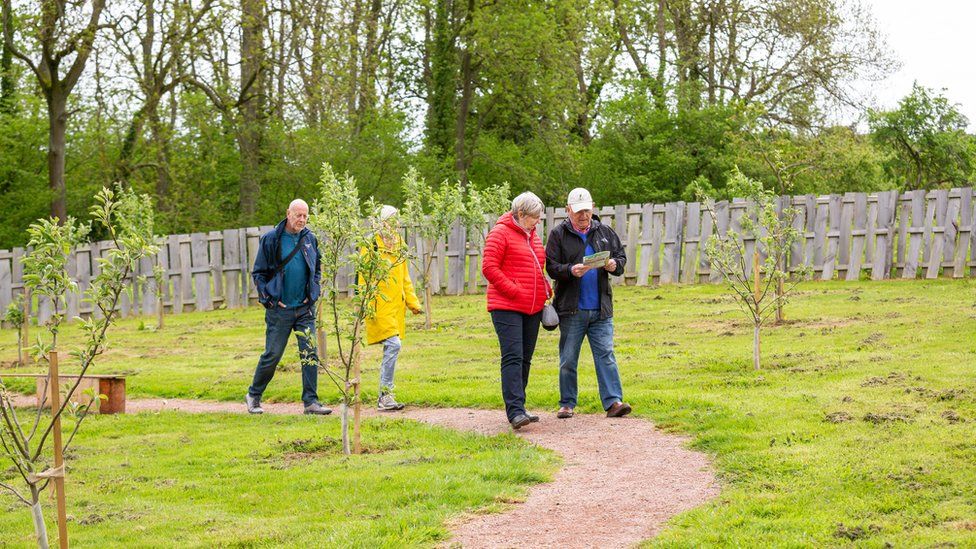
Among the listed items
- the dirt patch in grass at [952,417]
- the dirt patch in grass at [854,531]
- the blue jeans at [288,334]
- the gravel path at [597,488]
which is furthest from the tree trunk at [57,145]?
the dirt patch in grass at [854,531]

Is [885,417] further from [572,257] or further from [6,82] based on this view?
[6,82]

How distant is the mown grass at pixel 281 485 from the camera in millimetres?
6746

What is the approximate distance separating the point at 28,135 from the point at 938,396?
27079 millimetres

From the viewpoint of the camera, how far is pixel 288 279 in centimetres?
1117

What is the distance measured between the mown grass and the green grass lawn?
430 mm

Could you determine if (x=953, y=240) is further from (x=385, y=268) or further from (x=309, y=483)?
(x=309, y=483)

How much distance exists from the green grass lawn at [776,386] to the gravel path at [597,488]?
9.3 inches

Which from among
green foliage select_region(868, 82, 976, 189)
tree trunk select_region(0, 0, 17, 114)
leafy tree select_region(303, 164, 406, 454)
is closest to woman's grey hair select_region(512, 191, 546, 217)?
leafy tree select_region(303, 164, 406, 454)

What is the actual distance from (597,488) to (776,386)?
415cm

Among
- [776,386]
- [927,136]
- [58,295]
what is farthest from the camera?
[927,136]

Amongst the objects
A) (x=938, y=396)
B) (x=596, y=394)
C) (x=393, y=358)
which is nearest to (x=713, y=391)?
(x=596, y=394)

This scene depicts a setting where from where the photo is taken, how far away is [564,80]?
33875mm

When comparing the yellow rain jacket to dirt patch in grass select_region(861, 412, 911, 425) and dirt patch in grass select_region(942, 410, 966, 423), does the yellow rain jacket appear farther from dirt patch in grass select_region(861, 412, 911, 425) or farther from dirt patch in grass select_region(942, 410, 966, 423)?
dirt patch in grass select_region(942, 410, 966, 423)

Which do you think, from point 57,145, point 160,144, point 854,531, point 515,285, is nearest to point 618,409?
point 515,285
